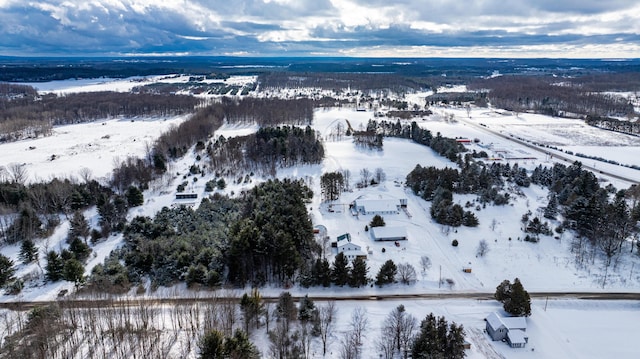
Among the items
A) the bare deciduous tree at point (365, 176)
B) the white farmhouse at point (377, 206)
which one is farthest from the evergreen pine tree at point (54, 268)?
the bare deciduous tree at point (365, 176)

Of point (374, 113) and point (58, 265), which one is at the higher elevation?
point (374, 113)

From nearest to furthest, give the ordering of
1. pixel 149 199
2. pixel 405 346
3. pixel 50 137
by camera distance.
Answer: pixel 405 346
pixel 149 199
pixel 50 137

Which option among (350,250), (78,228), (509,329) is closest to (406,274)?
(350,250)

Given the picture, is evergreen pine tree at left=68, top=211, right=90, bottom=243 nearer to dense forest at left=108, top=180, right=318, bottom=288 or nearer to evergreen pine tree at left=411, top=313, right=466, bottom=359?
dense forest at left=108, top=180, right=318, bottom=288

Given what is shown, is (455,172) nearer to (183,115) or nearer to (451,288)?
(451,288)

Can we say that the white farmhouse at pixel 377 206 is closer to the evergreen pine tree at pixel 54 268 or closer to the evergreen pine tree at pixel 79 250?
the evergreen pine tree at pixel 79 250

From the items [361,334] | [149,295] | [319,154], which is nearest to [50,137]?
[319,154]

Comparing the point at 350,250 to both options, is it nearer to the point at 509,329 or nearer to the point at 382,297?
the point at 382,297

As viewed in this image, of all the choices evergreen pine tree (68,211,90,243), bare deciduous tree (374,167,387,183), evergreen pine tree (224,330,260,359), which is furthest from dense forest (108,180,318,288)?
bare deciduous tree (374,167,387,183)
